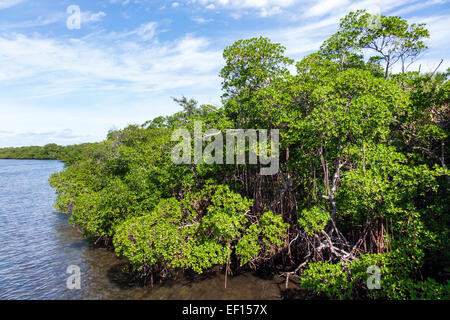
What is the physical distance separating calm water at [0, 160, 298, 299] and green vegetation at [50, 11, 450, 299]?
76 centimetres

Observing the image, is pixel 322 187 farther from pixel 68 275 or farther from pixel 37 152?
pixel 37 152

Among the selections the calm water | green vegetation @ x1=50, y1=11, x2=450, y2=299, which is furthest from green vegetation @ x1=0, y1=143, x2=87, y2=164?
green vegetation @ x1=50, y1=11, x2=450, y2=299

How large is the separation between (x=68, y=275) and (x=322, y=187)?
10.9 m

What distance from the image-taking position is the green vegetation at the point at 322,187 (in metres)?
6.61

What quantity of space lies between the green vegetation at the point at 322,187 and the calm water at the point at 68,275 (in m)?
0.76

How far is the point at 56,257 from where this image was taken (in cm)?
1228

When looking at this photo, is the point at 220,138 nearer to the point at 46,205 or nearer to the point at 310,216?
the point at 310,216

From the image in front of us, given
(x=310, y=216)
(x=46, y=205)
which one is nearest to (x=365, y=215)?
(x=310, y=216)

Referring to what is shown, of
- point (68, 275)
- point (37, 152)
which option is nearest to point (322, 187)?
point (68, 275)

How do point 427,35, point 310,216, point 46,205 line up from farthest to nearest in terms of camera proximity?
point 46,205 < point 427,35 < point 310,216

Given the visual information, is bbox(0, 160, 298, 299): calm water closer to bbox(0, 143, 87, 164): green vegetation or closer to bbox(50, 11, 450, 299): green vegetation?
bbox(50, 11, 450, 299): green vegetation

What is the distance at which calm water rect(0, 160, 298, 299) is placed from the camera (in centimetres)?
848
